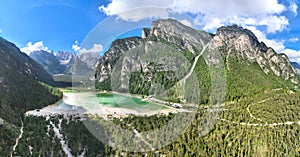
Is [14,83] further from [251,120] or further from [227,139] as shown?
[251,120]

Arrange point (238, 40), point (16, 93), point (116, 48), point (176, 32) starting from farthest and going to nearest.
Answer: point (238, 40) < point (116, 48) < point (16, 93) < point (176, 32)

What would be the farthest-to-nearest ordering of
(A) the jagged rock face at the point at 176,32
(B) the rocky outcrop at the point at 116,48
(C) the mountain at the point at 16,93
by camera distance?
1. (C) the mountain at the point at 16,93
2. (B) the rocky outcrop at the point at 116,48
3. (A) the jagged rock face at the point at 176,32

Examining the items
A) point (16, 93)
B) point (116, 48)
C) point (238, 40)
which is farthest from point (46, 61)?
point (16, 93)

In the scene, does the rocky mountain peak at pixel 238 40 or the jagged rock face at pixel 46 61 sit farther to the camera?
the jagged rock face at pixel 46 61

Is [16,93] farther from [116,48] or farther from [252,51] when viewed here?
[252,51]

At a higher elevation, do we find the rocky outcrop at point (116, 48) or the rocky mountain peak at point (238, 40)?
the rocky mountain peak at point (238, 40)

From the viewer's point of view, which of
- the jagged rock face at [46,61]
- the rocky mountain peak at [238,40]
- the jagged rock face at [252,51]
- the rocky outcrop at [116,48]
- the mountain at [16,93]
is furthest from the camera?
the jagged rock face at [46,61]

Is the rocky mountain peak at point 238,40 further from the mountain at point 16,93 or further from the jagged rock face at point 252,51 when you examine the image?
the mountain at point 16,93

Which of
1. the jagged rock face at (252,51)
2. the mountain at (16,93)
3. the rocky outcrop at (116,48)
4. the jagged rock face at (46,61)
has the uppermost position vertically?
the jagged rock face at (46,61)

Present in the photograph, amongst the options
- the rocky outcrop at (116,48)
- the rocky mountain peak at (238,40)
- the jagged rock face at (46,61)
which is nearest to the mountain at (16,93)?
the rocky outcrop at (116,48)
